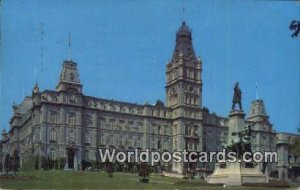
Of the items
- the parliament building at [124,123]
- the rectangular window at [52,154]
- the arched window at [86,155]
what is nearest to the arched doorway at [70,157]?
the parliament building at [124,123]

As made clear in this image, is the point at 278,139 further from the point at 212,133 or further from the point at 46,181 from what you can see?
the point at 46,181

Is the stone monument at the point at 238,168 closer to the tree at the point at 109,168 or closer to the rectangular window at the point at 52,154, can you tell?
the tree at the point at 109,168

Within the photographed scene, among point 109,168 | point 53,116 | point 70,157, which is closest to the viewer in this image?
point 109,168

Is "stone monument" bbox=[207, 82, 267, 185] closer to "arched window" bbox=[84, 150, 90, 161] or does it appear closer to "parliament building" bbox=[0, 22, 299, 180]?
"parliament building" bbox=[0, 22, 299, 180]

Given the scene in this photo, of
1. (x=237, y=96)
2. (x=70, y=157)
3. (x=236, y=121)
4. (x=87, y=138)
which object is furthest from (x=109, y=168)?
(x=87, y=138)

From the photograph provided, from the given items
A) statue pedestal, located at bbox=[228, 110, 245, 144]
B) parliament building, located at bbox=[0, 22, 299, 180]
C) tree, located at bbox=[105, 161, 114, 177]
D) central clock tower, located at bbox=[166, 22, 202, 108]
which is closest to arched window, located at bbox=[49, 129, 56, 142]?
parliament building, located at bbox=[0, 22, 299, 180]

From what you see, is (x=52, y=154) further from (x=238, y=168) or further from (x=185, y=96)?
(x=238, y=168)
